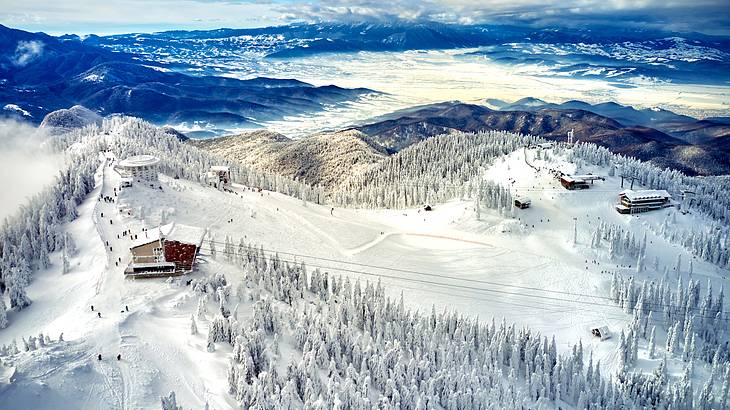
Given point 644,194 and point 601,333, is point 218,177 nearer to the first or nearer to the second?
point 601,333

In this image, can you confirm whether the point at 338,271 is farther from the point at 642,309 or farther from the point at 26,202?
the point at 26,202

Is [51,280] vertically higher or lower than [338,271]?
higher

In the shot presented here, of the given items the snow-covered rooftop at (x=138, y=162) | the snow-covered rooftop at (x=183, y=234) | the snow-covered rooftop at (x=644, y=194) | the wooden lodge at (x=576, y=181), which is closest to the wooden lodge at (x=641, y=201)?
the snow-covered rooftop at (x=644, y=194)

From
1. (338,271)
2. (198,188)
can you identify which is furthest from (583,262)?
(198,188)

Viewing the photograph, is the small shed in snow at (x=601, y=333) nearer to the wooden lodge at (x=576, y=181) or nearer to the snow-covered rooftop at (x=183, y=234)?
the wooden lodge at (x=576, y=181)

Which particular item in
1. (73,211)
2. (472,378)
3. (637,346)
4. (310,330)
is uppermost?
(73,211)

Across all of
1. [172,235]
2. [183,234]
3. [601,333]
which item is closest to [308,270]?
[183,234]
